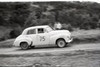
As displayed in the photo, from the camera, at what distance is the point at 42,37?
17.7ft

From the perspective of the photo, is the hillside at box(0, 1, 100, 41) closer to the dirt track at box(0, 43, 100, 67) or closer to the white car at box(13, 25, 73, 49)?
the dirt track at box(0, 43, 100, 67)

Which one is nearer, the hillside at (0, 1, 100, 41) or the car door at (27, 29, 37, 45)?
the hillside at (0, 1, 100, 41)

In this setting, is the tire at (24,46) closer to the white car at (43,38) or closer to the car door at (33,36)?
the white car at (43,38)

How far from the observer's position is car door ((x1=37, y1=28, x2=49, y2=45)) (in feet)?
17.2

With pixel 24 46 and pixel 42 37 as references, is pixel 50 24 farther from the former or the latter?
pixel 24 46

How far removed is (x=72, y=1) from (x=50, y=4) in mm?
547

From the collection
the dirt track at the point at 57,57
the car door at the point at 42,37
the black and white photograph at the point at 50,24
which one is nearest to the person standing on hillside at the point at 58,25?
the black and white photograph at the point at 50,24

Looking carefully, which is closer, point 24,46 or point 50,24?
point 50,24

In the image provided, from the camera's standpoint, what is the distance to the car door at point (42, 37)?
5230mm

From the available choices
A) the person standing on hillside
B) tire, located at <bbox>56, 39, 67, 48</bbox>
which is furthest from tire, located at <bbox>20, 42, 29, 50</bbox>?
the person standing on hillside

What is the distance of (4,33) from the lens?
178 inches

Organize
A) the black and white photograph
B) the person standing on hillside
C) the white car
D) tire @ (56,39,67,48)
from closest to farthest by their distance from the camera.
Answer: the black and white photograph < the person standing on hillside < tire @ (56,39,67,48) < the white car

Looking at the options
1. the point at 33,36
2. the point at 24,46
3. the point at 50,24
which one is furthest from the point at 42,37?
the point at 50,24

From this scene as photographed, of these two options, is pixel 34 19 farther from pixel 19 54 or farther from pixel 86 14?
pixel 86 14
